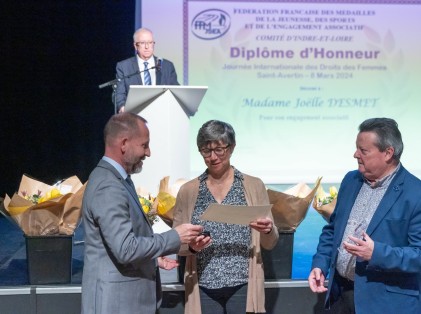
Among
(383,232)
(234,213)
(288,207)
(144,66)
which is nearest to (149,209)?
(288,207)

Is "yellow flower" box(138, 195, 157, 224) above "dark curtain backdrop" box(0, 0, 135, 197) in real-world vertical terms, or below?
below

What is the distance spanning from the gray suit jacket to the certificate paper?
0.18 m

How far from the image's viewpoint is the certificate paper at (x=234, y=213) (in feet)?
8.93

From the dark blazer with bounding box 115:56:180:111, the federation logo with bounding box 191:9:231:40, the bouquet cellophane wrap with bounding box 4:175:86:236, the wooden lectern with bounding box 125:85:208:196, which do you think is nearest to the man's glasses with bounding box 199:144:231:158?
the bouquet cellophane wrap with bounding box 4:175:86:236

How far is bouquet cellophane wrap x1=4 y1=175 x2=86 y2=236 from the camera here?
12.0ft

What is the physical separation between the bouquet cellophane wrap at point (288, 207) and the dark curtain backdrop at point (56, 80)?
4.02 meters

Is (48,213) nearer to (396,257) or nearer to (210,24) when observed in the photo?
(396,257)

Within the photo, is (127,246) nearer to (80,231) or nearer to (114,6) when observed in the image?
(80,231)

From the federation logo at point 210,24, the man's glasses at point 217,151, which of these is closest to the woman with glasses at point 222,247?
the man's glasses at point 217,151

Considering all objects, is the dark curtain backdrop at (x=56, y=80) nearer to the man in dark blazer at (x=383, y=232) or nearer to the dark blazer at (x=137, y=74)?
the dark blazer at (x=137, y=74)

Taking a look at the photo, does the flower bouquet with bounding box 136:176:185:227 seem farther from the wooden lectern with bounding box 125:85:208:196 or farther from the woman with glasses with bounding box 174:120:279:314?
the wooden lectern with bounding box 125:85:208:196

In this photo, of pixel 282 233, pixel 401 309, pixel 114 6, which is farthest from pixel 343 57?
pixel 401 309

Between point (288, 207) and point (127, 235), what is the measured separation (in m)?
1.40

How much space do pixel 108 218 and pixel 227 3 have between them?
5237 millimetres
